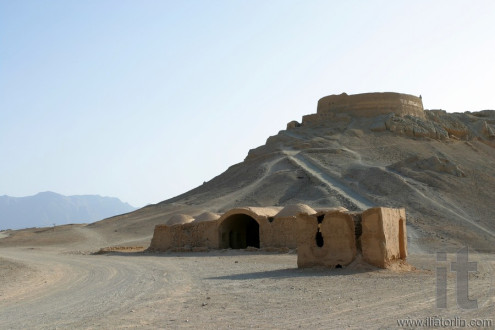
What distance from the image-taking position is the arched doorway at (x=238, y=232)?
28938mm

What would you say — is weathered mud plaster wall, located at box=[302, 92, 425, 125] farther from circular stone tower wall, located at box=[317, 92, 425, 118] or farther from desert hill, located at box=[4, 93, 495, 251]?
desert hill, located at box=[4, 93, 495, 251]

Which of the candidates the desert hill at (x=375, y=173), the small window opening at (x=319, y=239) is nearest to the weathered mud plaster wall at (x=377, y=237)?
the small window opening at (x=319, y=239)

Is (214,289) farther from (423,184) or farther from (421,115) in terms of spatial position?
(421,115)

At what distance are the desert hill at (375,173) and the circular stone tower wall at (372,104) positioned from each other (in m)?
0.10

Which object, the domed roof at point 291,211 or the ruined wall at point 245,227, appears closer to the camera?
the domed roof at point 291,211

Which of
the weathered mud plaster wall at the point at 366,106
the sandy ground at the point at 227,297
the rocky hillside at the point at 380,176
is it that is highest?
the weathered mud plaster wall at the point at 366,106

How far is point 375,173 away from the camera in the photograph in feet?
139

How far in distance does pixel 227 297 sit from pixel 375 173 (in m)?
31.7

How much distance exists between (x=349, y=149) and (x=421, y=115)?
40.8ft

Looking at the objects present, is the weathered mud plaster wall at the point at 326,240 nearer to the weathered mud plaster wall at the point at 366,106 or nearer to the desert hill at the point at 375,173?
the desert hill at the point at 375,173

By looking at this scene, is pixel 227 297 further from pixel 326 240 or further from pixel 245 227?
pixel 245 227

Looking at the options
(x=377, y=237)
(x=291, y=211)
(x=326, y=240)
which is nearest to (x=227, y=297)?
(x=326, y=240)

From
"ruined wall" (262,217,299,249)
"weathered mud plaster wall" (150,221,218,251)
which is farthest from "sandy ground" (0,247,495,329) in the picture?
"weathered mud plaster wall" (150,221,218,251)

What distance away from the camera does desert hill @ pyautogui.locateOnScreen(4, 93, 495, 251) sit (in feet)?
117
